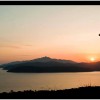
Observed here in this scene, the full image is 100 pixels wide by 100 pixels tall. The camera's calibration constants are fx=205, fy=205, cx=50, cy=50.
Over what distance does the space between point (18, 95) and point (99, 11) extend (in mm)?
1648

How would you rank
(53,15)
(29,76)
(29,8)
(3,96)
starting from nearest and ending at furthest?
(3,96)
(29,8)
(53,15)
(29,76)

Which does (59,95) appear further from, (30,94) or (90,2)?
(90,2)

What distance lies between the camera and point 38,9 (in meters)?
3.03

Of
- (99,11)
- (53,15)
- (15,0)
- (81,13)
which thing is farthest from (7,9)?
(99,11)

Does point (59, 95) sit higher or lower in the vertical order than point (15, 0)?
lower

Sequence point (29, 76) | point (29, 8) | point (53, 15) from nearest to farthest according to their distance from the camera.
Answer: point (29, 8) → point (53, 15) → point (29, 76)

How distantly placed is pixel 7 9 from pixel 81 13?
3.61 feet

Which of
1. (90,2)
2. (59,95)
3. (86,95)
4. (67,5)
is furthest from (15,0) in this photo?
(86,95)

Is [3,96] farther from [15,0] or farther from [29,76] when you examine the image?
[29,76]

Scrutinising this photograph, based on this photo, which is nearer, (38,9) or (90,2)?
(90,2)

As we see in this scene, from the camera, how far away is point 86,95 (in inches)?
108

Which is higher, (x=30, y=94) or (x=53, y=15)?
(x=53, y=15)

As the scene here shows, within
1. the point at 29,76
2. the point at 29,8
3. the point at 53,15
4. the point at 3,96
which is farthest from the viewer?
the point at 29,76

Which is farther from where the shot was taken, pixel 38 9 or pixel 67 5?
pixel 38 9
